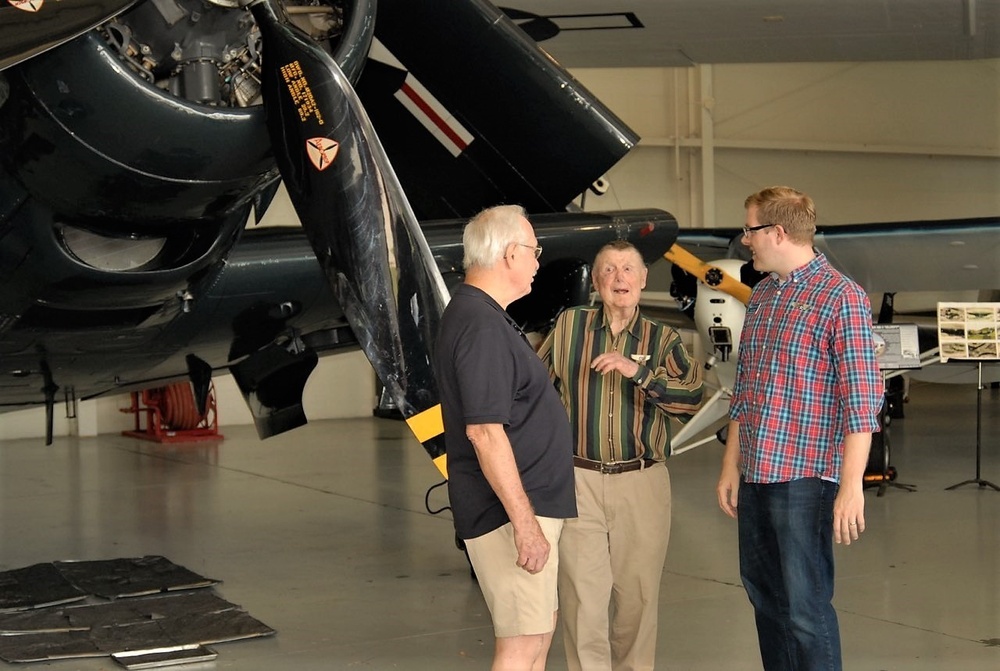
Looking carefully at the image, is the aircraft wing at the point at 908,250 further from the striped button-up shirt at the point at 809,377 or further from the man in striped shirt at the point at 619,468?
the striped button-up shirt at the point at 809,377

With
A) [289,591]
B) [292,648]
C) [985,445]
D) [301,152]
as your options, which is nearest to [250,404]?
[289,591]

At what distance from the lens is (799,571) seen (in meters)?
3.27

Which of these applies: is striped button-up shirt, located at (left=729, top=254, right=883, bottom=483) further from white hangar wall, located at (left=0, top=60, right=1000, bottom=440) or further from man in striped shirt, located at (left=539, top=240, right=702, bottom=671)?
white hangar wall, located at (left=0, top=60, right=1000, bottom=440)

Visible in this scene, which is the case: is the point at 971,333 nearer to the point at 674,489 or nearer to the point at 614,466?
the point at 674,489

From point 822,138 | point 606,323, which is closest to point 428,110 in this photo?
point 606,323

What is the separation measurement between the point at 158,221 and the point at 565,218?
2.54 metres

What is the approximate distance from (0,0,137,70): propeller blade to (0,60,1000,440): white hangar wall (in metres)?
14.5

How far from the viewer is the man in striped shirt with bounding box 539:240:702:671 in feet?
12.0

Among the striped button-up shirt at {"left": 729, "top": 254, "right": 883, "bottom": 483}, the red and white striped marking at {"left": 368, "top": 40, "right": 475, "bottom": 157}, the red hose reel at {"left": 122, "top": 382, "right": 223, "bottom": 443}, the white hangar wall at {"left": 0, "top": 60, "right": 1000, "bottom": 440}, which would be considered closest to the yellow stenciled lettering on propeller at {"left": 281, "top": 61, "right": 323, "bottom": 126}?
the striped button-up shirt at {"left": 729, "top": 254, "right": 883, "bottom": 483}

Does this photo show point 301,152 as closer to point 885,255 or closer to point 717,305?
point 717,305

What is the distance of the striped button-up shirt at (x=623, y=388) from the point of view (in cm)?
374

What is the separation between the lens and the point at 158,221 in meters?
4.28

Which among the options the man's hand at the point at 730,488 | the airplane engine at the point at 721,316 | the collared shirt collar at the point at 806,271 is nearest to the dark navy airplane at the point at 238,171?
the man's hand at the point at 730,488

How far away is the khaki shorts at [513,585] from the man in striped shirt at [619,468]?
2.32 ft
